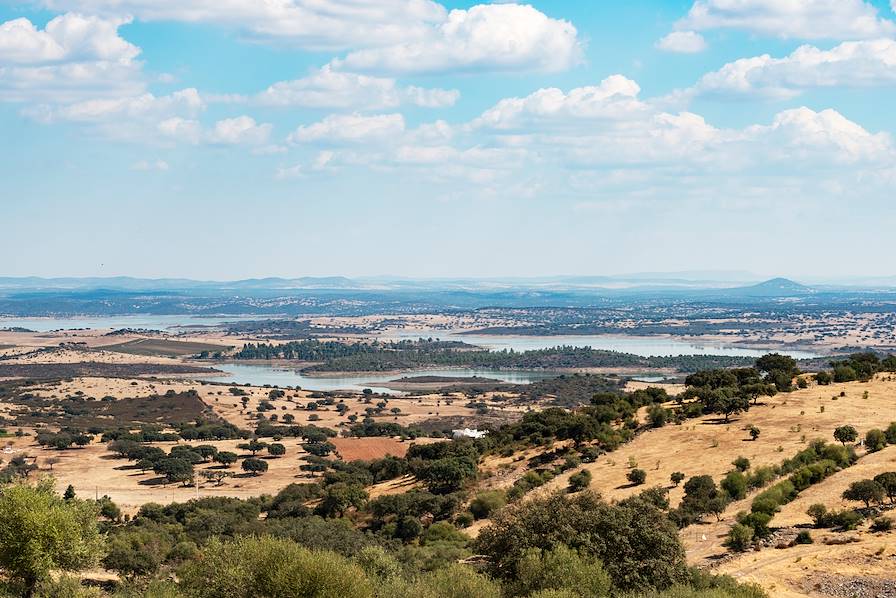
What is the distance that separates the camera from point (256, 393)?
151m

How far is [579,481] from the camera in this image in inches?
2110

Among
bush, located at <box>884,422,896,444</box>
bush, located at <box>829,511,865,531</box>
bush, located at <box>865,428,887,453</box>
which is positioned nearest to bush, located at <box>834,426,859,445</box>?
bush, located at <box>865,428,887,453</box>

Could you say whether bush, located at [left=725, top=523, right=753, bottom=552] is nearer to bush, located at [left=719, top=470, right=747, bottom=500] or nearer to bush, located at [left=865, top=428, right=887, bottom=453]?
bush, located at [left=719, top=470, right=747, bottom=500]

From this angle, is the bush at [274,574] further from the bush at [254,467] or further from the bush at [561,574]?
the bush at [254,467]

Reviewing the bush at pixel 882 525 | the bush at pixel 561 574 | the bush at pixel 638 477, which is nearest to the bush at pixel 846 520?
the bush at pixel 882 525

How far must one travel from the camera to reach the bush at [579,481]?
53331 mm

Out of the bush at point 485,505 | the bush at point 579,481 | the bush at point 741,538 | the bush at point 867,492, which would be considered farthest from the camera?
the bush at point 579,481

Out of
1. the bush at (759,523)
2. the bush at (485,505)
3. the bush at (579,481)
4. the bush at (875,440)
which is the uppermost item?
the bush at (875,440)

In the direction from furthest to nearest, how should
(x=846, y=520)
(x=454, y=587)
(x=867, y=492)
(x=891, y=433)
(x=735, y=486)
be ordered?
(x=891, y=433) < (x=735, y=486) < (x=867, y=492) < (x=846, y=520) < (x=454, y=587)

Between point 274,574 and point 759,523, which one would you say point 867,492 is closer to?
point 759,523

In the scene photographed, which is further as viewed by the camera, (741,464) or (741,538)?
(741,464)

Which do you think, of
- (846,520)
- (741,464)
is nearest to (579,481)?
(741,464)

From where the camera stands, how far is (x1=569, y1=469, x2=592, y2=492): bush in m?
53.3

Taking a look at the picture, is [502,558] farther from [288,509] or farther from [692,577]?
[288,509]
